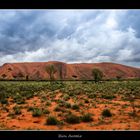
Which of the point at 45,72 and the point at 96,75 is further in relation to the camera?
the point at 45,72

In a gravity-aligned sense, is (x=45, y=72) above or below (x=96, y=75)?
above

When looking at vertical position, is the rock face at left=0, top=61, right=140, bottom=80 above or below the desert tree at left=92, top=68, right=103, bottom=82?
above

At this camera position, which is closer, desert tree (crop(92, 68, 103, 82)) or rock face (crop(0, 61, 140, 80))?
desert tree (crop(92, 68, 103, 82))

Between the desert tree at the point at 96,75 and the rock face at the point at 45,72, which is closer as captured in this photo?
the desert tree at the point at 96,75

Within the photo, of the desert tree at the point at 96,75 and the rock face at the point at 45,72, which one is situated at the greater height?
the rock face at the point at 45,72

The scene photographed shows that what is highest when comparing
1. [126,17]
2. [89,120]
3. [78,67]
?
[78,67]
